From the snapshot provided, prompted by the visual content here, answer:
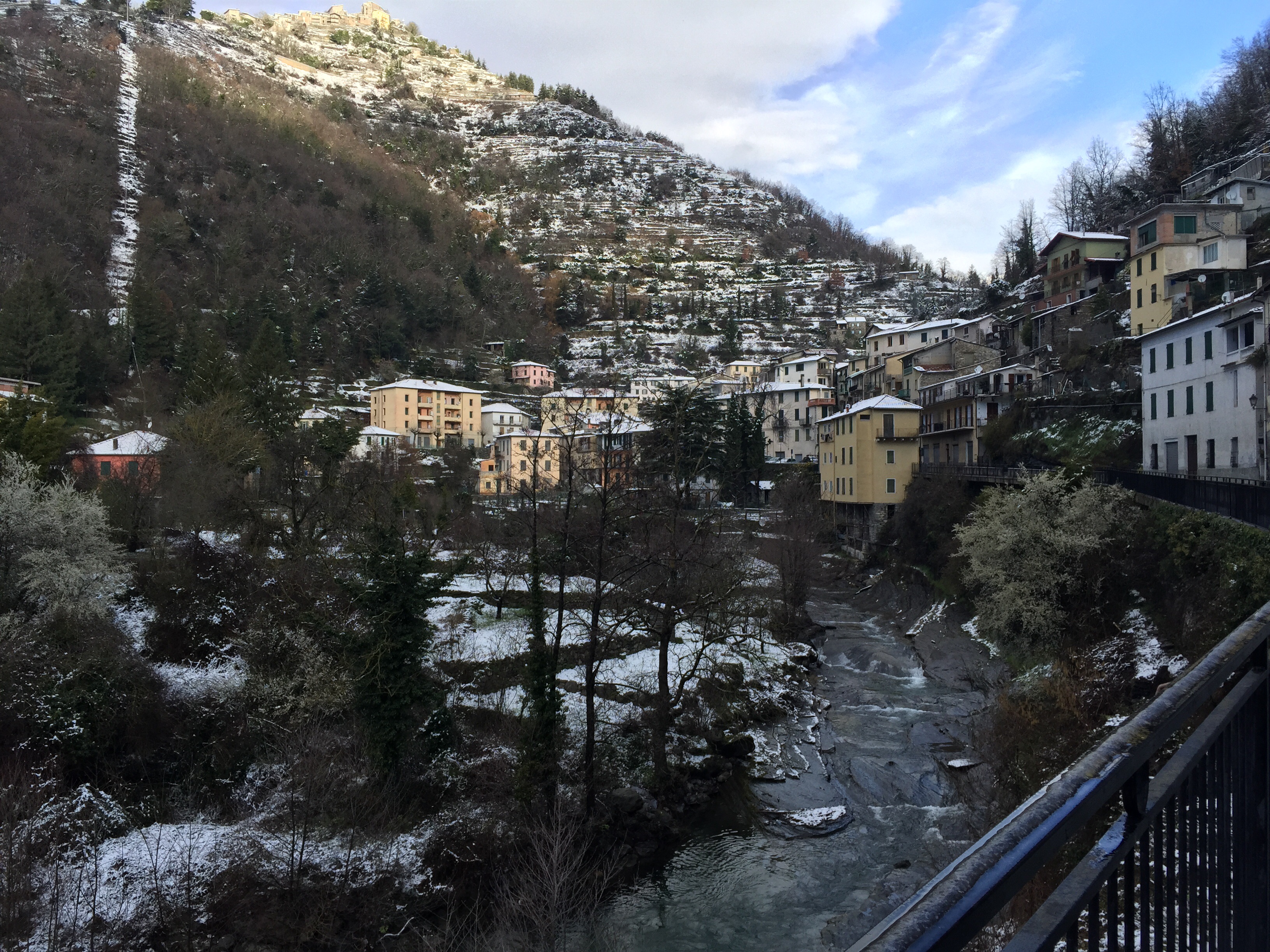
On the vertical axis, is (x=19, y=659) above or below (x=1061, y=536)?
below

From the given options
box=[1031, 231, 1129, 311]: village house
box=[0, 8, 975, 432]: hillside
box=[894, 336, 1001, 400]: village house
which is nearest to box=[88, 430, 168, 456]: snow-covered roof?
box=[0, 8, 975, 432]: hillside

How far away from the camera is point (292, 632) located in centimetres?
2347

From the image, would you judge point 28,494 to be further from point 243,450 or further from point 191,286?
point 191,286

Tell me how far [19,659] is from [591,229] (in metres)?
152

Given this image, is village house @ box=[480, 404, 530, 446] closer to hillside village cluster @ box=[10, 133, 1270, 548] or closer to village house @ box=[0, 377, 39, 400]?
hillside village cluster @ box=[10, 133, 1270, 548]

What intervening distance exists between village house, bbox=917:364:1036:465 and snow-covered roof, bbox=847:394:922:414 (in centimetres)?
194

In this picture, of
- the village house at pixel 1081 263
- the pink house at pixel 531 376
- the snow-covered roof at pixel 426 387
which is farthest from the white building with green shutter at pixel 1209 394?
the pink house at pixel 531 376

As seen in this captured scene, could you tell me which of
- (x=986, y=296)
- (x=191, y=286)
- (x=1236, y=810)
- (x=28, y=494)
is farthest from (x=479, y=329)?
(x=1236, y=810)

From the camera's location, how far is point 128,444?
41594 millimetres

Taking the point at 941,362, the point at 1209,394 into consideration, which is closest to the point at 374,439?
the point at 941,362

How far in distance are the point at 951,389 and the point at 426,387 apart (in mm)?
46685

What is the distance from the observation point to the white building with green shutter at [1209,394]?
995 inches

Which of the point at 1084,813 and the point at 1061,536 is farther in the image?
the point at 1061,536

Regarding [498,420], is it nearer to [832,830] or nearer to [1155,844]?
[832,830]
